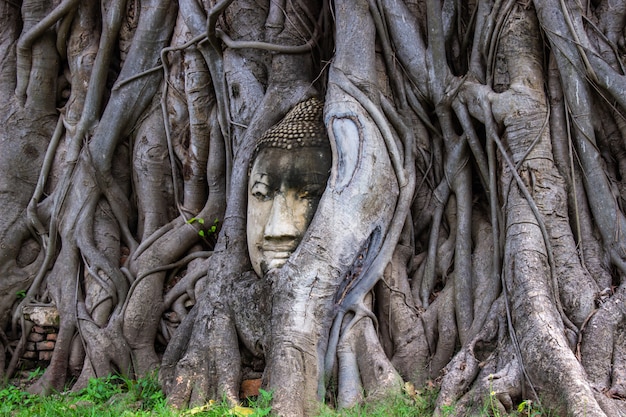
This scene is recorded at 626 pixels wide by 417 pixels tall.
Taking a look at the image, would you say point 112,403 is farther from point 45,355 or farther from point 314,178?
point 314,178

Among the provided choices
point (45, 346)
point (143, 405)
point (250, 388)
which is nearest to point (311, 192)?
point (250, 388)

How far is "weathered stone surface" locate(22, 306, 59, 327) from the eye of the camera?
5031mm

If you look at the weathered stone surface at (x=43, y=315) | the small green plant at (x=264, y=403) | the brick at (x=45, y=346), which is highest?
the weathered stone surface at (x=43, y=315)

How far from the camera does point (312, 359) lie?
147 inches

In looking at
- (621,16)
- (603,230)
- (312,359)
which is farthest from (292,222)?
(621,16)

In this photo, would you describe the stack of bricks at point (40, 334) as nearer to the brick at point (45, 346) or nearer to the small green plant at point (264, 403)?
the brick at point (45, 346)

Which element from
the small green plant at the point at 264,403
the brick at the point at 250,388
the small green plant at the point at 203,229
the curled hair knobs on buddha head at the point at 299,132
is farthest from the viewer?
the small green plant at the point at 203,229

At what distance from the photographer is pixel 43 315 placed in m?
5.04

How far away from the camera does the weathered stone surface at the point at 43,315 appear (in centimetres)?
503

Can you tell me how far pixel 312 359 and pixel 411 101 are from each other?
1.88 meters

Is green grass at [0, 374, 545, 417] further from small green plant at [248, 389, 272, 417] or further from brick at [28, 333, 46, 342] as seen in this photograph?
brick at [28, 333, 46, 342]

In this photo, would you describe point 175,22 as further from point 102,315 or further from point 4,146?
point 102,315

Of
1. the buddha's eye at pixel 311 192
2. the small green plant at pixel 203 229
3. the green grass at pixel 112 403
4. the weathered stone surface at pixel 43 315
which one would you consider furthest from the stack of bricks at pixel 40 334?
the buddha's eye at pixel 311 192

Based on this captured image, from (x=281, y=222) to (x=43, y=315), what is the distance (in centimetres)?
213
